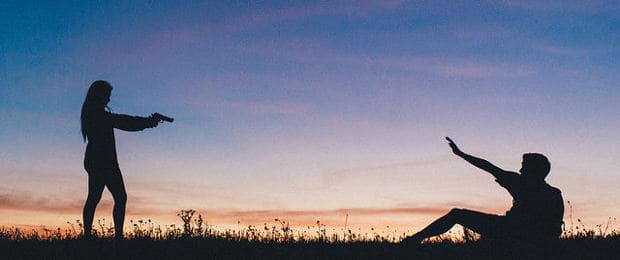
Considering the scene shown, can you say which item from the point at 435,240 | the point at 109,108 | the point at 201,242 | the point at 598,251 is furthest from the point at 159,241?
the point at 598,251

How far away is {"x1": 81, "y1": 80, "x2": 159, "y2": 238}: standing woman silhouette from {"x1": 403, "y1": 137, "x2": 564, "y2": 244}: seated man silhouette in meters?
3.95

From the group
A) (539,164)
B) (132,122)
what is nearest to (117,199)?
(132,122)

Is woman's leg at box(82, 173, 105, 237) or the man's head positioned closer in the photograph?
the man's head

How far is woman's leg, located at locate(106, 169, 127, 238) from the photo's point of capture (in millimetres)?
8938

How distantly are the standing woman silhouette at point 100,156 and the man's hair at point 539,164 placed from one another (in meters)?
5.30

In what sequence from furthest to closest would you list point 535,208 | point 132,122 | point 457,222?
point 132,122 → point 457,222 → point 535,208

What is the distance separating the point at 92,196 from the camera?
8953 mm

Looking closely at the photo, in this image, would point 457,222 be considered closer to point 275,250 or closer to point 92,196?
point 275,250

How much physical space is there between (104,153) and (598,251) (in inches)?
269

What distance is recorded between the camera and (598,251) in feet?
30.1

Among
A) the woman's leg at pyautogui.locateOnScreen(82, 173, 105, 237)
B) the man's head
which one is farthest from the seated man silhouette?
the woman's leg at pyautogui.locateOnScreen(82, 173, 105, 237)

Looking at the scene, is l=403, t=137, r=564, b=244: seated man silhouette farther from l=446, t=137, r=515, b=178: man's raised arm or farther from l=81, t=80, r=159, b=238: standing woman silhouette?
l=81, t=80, r=159, b=238: standing woman silhouette

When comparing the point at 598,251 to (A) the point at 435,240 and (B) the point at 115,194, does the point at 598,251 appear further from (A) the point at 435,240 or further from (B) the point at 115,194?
(B) the point at 115,194

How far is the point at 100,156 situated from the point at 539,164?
18.4 ft
